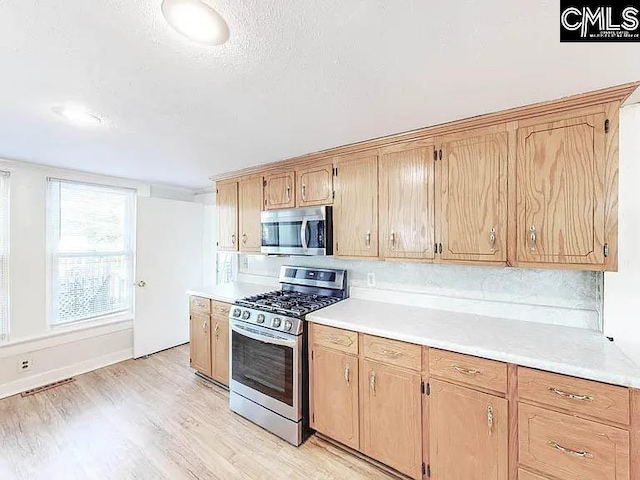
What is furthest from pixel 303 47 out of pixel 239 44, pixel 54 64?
pixel 54 64

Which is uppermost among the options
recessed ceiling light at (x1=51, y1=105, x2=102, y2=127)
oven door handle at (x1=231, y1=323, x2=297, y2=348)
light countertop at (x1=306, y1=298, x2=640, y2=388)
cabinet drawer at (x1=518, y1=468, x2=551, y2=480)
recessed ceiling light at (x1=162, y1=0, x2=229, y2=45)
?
recessed ceiling light at (x1=51, y1=105, x2=102, y2=127)

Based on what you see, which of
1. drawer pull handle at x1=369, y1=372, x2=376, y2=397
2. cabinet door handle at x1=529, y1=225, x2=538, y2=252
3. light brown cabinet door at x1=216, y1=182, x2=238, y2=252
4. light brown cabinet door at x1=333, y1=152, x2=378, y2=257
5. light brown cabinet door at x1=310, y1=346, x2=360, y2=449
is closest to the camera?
cabinet door handle at x1=529, y1=225, x2=538, y2=252

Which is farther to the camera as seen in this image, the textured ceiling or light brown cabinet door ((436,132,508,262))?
light brown cabinet door ((436,132,508,262))

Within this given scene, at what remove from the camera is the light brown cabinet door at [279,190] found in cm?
287

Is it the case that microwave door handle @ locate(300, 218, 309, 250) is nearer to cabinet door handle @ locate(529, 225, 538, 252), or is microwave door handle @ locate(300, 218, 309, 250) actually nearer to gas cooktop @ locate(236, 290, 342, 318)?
gas cooktop @ locate(236, 290, 342, 318)

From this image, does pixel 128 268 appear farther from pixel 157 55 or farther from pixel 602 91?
pixel 602 91

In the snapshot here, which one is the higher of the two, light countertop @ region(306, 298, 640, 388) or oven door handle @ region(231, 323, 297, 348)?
light countertop @ region(306, 298, 640, 388)

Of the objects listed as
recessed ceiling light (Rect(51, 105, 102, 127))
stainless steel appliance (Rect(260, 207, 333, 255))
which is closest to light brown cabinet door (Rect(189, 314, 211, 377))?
stainless steel appliance (Rect(260, 207, 333, 255))

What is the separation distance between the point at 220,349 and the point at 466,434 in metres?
2.29

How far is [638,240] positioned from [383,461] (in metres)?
1.96

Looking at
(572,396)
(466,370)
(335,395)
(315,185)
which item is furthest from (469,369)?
(315,185)

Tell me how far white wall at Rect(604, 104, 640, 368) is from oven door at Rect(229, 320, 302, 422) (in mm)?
1933

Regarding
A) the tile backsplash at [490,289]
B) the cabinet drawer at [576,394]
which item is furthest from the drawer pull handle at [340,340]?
the cabinet drawer at [576,394]

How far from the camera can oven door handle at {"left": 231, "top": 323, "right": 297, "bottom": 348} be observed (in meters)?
2.25
